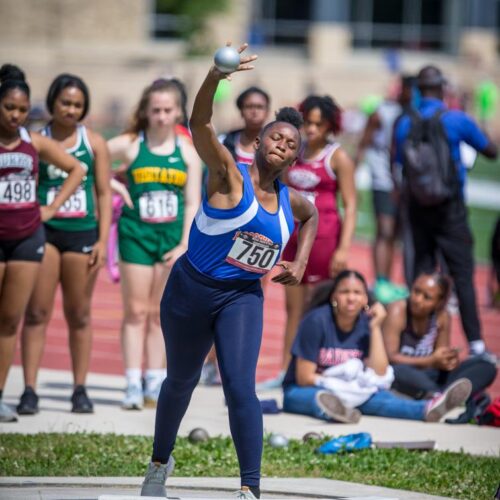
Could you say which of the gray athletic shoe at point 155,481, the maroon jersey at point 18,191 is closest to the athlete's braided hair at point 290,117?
the gray athletic shoe at point 155,481

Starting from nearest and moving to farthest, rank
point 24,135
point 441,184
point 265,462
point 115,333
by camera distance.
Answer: point 265,462, point 24,135, point 441,184, point 115,333

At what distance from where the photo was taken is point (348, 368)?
9227 millimetres

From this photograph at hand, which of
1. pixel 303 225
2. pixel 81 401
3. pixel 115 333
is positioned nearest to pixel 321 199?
pixel 81 401

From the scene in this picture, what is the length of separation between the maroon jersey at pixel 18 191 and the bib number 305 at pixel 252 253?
8.03ft

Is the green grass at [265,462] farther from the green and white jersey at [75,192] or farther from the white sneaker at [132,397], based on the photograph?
the green and white jersey at [75,192]

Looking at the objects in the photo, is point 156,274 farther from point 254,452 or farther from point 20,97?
point 254,452

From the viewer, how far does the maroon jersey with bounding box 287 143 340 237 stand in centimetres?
984

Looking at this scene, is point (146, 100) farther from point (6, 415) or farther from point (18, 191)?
point (6, 415)

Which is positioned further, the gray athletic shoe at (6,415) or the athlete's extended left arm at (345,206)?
the athlete's extended left arm at (345,206)

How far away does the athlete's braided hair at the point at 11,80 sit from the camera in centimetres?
833

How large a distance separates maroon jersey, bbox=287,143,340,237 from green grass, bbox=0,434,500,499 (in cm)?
227

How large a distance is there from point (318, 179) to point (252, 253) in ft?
11.9

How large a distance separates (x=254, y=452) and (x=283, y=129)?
153 cm

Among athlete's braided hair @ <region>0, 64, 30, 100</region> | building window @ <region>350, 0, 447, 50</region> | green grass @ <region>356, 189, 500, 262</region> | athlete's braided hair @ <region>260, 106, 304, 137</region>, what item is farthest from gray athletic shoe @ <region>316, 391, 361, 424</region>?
building window @ <region>350, 0, 447, 50</region>
